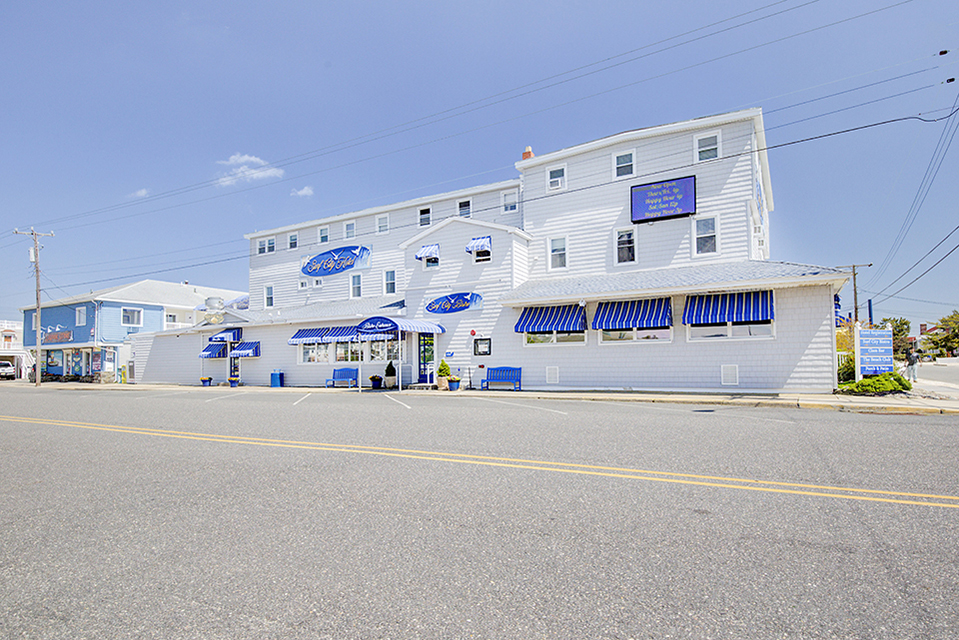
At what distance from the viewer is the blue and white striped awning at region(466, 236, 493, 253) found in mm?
23031

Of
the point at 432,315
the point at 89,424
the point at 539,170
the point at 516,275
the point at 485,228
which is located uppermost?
the point at 539,170

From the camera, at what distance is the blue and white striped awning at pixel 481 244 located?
23.0m

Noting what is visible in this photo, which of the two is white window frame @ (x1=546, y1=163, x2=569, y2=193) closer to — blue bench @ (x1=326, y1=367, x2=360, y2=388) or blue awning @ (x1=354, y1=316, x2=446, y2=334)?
blue awning @ (x1=354, y1=316, x2=446, y2=334)

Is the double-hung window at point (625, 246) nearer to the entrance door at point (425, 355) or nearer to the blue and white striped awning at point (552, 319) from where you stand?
the blue and white striped awning at point (552, 319)

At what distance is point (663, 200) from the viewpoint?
2116 cm

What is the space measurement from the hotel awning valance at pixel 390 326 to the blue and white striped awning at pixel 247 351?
9.87 metres

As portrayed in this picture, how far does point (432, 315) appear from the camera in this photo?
2459 centimetres

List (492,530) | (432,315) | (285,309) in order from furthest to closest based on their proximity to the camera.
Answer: (285,309), (432,315), (492,530)

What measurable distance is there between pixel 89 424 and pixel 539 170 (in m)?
19.1

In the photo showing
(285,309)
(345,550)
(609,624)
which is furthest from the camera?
(285,309)

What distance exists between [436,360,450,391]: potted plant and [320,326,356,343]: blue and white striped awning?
511cm

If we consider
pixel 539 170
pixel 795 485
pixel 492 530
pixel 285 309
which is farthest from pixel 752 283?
pixel 285 309

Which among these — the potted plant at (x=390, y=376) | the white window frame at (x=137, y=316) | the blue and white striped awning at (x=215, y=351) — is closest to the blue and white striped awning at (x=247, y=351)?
the blue and white striped awning at (x=215, y=351)

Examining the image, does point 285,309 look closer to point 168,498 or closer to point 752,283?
point 752,283
